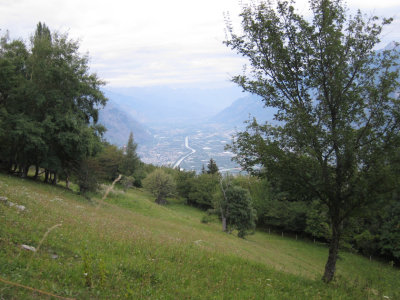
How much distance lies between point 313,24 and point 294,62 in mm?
1631

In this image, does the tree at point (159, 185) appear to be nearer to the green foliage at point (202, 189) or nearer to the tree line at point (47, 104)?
the green foliage at point (202, 189)

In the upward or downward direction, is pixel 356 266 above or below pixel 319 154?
below

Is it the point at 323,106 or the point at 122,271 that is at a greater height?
the point at 323,106

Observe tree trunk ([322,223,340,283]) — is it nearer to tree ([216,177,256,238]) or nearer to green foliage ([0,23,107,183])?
green foliage ([0,23,107,183])

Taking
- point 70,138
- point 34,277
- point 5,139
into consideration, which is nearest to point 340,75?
point 34,277

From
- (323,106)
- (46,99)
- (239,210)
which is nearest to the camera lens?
(323,106)

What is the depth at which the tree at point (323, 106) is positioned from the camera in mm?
9859

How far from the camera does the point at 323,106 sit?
11078 mm

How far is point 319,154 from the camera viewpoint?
10.1 metres

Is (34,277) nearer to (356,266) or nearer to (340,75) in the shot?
(340,75)

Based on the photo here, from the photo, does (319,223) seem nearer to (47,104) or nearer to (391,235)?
(47,104)

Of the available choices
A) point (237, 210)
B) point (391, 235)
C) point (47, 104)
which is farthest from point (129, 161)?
point (391, 235)

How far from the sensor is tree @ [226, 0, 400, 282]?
32.3 feet

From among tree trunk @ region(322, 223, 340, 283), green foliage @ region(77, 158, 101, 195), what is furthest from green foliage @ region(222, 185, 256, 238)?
tree trunk @ region(322, 223, 340, 283)
